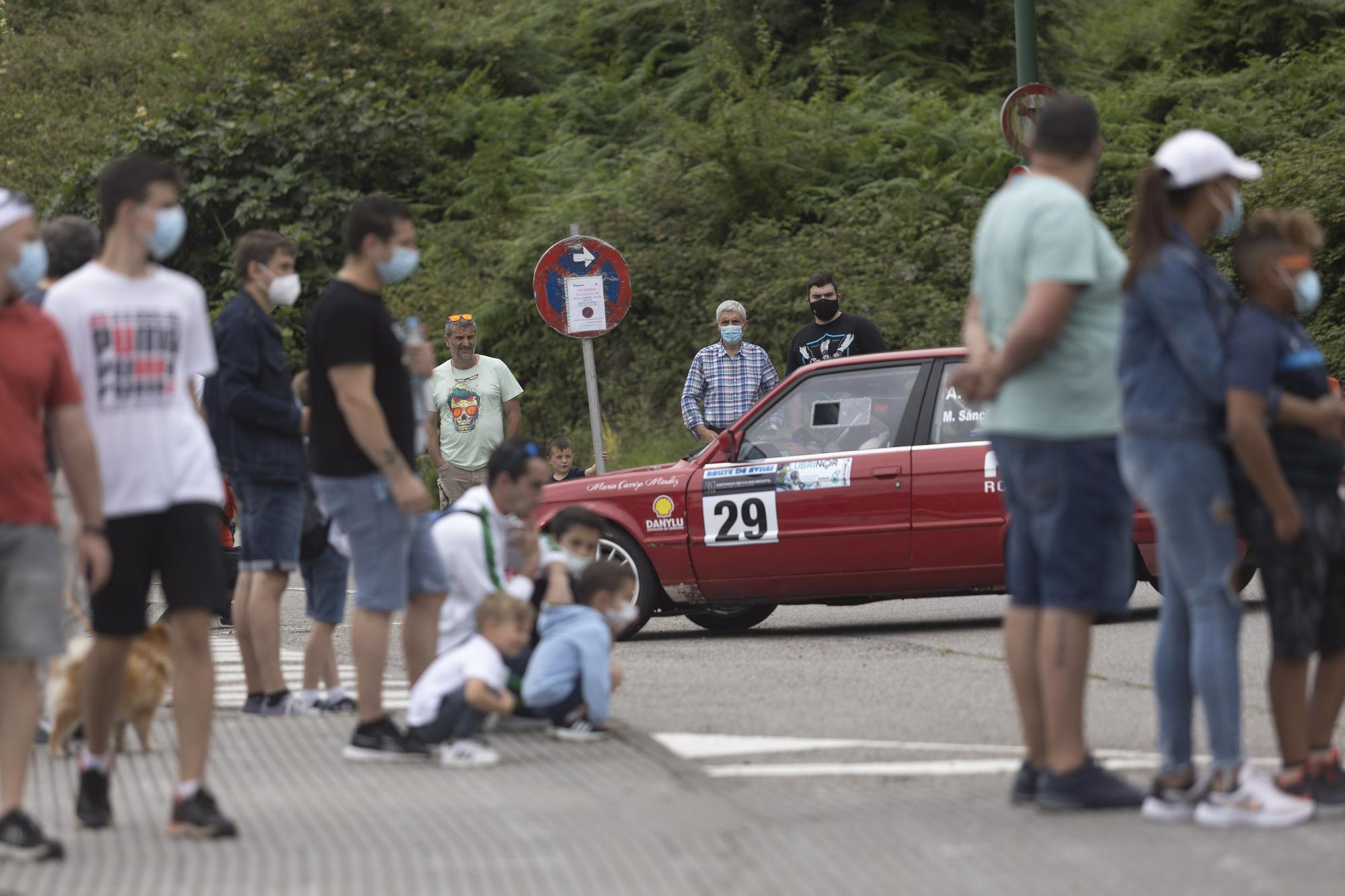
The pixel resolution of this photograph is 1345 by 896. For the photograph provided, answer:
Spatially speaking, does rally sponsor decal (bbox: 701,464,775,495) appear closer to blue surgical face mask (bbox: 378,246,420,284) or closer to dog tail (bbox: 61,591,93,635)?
dog tail (bbox: 61,591,93,635)

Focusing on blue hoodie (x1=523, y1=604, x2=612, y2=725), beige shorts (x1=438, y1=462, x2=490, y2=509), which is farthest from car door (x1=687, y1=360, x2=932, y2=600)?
blue hoodie (x1=523, y1=604, x2=612, y2=725)

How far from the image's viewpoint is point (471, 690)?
270 inches

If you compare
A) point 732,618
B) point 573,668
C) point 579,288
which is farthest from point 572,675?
point 579,288

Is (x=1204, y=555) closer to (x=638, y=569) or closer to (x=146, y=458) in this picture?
(x=146, y=458)

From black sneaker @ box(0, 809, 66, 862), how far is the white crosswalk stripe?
97.0 inches

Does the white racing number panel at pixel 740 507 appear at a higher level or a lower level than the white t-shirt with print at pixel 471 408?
lower

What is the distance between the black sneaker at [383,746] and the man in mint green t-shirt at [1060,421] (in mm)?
2295

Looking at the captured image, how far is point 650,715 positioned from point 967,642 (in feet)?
9.74

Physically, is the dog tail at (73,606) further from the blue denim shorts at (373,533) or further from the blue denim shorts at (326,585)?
the blue denim shorts at (373,533)

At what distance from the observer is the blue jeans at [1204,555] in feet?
18.1

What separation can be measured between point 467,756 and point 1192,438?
278 centimetres

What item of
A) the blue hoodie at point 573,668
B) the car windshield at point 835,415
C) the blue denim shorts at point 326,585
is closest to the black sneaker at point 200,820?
the blue hoodie at point 573,668

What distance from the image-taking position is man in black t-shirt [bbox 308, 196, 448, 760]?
22.1 ft

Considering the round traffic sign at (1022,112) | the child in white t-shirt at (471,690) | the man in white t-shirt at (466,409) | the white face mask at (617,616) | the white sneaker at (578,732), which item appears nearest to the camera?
the child in white t-shirt at (471,690)
